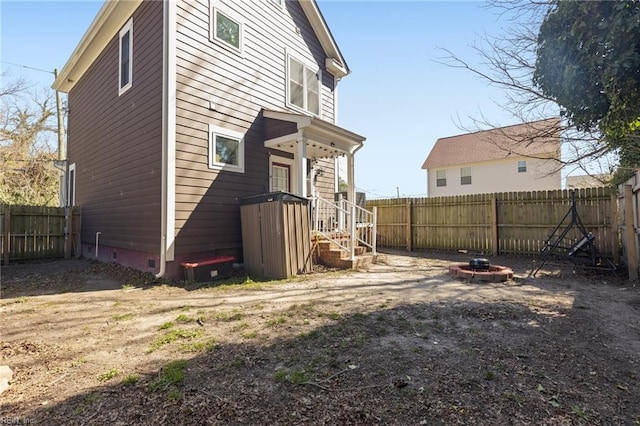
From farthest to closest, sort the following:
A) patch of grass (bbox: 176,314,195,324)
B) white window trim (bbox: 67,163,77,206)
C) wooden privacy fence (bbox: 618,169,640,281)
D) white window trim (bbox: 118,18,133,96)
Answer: white window trim (bbox: 67,163,77,206), white window trim (bbox: 118,18,133,96), wooden privacy fence (bbox: 618,169,640,281), patch of grass (bbox: 176,314,195,324)

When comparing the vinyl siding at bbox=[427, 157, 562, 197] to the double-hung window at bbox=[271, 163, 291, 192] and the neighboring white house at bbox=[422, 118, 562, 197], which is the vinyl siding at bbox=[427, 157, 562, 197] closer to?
the neighboring white house at bbox=[422, 118, 562, 197]

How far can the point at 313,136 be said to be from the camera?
25.5ft

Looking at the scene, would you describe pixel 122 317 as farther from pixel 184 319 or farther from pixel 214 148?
pixel 214 148

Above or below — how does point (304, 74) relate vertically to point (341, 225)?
above

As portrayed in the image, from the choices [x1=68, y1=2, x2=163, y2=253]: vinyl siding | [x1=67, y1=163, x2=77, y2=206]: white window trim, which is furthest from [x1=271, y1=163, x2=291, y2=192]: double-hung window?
[x1=67, y1=163, x2=77, y2=206]: white window trim

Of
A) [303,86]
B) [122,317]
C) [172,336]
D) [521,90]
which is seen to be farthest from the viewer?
[303,86]

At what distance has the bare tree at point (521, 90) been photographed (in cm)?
648

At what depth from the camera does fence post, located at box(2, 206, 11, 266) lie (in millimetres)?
8727

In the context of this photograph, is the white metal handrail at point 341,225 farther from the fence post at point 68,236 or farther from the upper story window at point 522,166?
the upper story window at point 522,166

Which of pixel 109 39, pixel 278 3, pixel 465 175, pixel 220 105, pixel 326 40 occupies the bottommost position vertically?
pixel 220 105

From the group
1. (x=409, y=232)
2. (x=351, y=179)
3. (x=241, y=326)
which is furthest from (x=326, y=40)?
(x=241, y=326)

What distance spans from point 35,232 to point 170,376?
33.2 ft

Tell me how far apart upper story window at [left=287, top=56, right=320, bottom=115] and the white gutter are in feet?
11.8

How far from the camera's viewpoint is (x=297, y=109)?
977 cm
